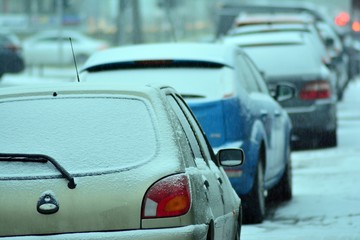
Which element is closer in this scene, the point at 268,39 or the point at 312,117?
the point at 312,117

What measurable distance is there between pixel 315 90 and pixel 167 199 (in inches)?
465

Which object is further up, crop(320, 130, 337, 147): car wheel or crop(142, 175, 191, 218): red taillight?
crop(142, 175, 191, 218): red taillight

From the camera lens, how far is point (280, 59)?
1766cm

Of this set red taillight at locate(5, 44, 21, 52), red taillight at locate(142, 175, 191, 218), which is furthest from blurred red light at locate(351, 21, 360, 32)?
red taillight at locate(142, 175, 191, 218)

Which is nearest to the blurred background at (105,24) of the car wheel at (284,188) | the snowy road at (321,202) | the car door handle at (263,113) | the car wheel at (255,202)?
the snowy road at (321,202)

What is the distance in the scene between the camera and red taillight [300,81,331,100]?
57.7 ft

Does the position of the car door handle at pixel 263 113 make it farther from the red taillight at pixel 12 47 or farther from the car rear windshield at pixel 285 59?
the red taillight at pixel 12 47

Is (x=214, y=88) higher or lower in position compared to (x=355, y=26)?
lower

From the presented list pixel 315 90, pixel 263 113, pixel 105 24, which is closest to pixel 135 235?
pixel 263 113

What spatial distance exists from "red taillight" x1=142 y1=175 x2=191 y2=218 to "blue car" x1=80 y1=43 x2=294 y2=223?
424cm

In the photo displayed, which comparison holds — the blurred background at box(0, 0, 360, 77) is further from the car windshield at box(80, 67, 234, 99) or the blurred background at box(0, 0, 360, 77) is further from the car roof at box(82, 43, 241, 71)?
the car windshield at box(80, 67, 234, 99)

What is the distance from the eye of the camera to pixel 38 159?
6062 millimetres

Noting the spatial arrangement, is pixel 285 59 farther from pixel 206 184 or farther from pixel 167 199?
pixel 167 199

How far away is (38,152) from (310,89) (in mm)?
11738
